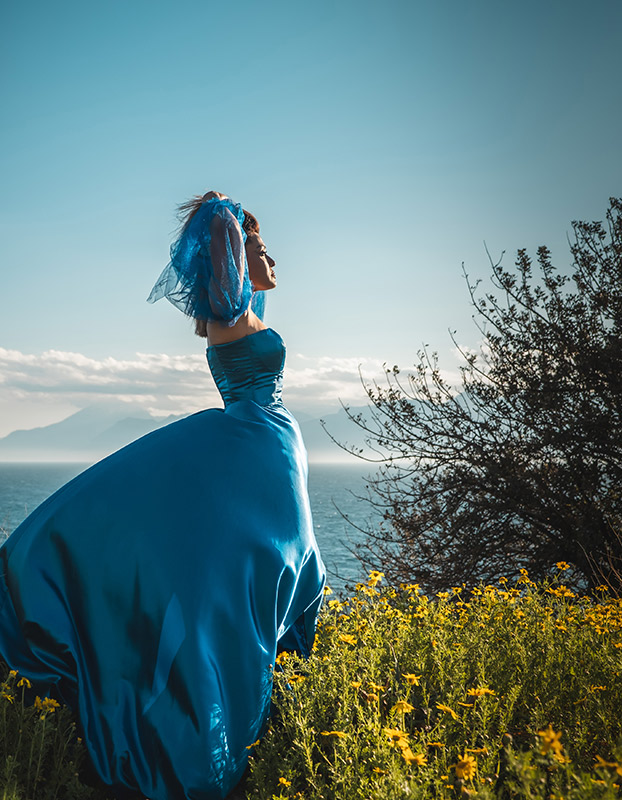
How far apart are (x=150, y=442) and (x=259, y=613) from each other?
92cm

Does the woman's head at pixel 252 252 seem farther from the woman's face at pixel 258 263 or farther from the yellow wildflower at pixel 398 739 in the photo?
the yellow wildflower at pixel 398 739

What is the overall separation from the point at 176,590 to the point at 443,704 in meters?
1.06

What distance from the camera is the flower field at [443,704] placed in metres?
1.81

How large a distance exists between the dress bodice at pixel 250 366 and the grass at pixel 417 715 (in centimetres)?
108

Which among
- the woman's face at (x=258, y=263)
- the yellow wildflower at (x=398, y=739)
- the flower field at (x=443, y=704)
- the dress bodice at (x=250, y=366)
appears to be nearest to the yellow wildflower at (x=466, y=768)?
the flower field at (x=443, y=704)

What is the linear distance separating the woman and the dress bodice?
115 millimetres

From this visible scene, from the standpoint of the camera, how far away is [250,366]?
3068 millimetres

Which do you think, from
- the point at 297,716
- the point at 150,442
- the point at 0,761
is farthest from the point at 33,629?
the point at 297,716

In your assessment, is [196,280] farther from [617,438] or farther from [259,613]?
[617,438]

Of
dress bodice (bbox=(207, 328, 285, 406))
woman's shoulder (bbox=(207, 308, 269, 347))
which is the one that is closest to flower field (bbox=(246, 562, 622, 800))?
dress bodice (bbox=(207, 328, 285, 406))

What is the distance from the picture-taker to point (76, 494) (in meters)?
2.63

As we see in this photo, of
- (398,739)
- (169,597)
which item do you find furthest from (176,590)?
(398,739)

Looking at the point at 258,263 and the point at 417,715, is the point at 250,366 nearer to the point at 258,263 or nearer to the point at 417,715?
the point at 258,263

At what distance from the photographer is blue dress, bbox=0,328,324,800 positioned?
228 centimetres
